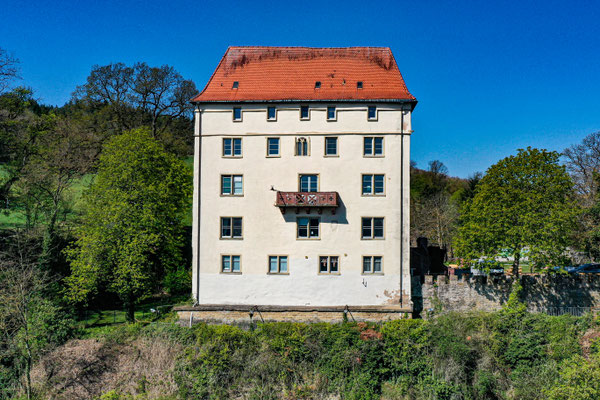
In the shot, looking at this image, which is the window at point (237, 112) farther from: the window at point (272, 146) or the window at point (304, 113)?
the window at point (304, 113)

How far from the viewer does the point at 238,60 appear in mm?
27062

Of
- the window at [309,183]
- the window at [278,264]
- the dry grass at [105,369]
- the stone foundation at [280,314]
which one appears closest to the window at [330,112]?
the window at [309,183]

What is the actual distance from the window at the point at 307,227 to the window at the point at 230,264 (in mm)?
4122

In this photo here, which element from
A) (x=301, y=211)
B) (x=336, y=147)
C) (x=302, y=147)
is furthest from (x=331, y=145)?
(x=301, y=211)

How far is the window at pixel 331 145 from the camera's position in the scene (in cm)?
2517

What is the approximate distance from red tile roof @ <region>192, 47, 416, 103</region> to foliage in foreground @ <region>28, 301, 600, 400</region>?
1358 cm

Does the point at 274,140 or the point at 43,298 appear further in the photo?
the point at 274,140

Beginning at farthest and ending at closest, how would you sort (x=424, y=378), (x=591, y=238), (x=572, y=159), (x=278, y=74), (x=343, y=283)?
(x=572, y=159) → (x=591, y=238) → (x=278, y=74) → (x=343, y=283) → (x=424, y=378)

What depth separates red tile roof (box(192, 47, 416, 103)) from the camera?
2525 cm

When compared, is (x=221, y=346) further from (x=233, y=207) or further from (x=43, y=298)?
(x=43, y=298)

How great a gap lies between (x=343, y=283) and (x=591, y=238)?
2041 centimetres

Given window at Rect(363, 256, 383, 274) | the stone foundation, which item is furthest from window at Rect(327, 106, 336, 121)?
the stone foundation

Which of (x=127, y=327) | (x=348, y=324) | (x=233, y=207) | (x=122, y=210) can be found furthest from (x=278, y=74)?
(x=127, y=327)

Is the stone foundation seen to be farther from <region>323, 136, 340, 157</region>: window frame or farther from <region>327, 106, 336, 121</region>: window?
<region>327, 106, 336, 121</region>: window
